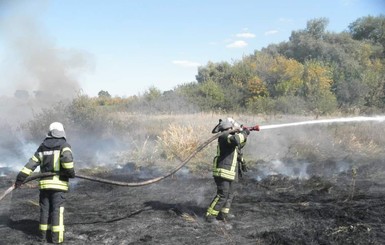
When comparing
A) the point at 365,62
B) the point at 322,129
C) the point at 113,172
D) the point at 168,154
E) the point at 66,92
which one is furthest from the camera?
the point at 365,62

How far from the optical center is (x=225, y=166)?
647cm

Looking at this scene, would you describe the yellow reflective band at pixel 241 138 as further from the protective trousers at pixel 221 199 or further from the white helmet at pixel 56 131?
the white helmet at pixel 56 131

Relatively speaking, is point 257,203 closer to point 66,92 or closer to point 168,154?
point 168,154

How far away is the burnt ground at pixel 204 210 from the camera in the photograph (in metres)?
5.80

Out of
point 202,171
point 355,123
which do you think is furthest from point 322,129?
point 202,171

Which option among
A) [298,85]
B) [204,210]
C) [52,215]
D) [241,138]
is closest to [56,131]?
[52,215]

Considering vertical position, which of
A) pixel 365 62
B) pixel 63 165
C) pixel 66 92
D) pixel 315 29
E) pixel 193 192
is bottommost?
pixel 193 192

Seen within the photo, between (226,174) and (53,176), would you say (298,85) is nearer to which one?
(226,174)

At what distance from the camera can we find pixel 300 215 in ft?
22.3

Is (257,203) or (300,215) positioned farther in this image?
(257,203)

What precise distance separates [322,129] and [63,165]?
1149 cm

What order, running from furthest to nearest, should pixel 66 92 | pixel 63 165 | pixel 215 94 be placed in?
1. pixel 215 94
2. pixel 66 92
3. pixel 63 165

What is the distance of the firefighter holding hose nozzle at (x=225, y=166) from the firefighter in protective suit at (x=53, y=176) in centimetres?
236

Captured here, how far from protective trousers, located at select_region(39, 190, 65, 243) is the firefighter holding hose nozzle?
2.38 m
